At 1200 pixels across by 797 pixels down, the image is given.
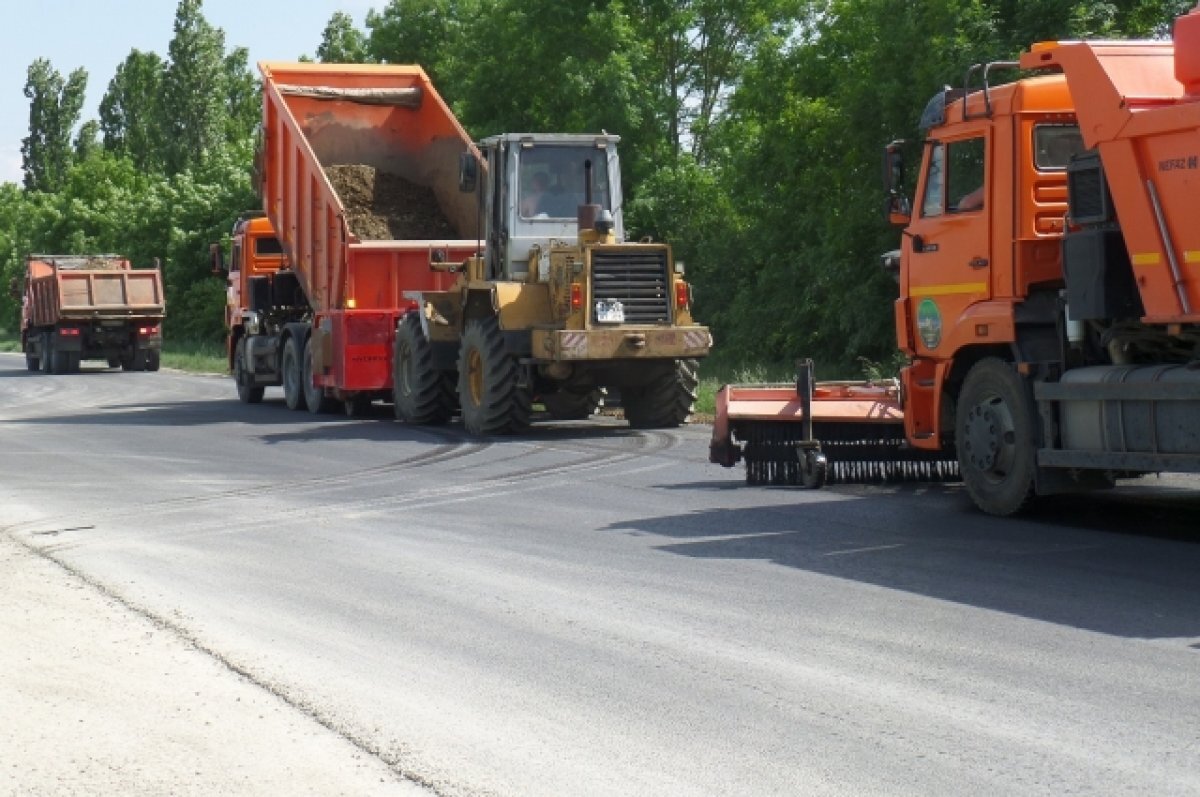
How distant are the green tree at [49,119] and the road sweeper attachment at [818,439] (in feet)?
333

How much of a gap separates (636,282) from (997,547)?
969cm

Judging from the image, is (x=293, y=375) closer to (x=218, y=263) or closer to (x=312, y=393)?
(x=312, y=393)

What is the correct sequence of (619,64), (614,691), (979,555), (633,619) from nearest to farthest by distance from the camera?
(614,691), (633,619), (979,555), (619,64)

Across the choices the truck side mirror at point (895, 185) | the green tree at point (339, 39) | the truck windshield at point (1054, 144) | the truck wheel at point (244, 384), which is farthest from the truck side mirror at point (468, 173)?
the green tree at point (339, 39)

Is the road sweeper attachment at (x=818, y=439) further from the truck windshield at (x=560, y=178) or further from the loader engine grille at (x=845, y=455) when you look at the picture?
the truck windshield at (x=560, y=178)

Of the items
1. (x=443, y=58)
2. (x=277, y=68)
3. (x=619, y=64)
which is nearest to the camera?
(x=277, y=68)

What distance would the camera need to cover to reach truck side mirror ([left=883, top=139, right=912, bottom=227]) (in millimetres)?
13531

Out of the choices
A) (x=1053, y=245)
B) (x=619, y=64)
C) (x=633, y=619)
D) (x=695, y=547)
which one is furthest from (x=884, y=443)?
(x=619, y=64)

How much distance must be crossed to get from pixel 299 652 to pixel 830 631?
2.36 metres

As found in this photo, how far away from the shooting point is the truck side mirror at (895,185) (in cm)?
1353

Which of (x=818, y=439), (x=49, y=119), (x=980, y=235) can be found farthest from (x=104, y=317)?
(x=49, y=119)

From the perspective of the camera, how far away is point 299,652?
26.9 ft

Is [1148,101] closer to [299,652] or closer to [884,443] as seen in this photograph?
[884,443]

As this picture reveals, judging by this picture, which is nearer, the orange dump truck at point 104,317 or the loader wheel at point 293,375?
the loader wheel at point 293,375
